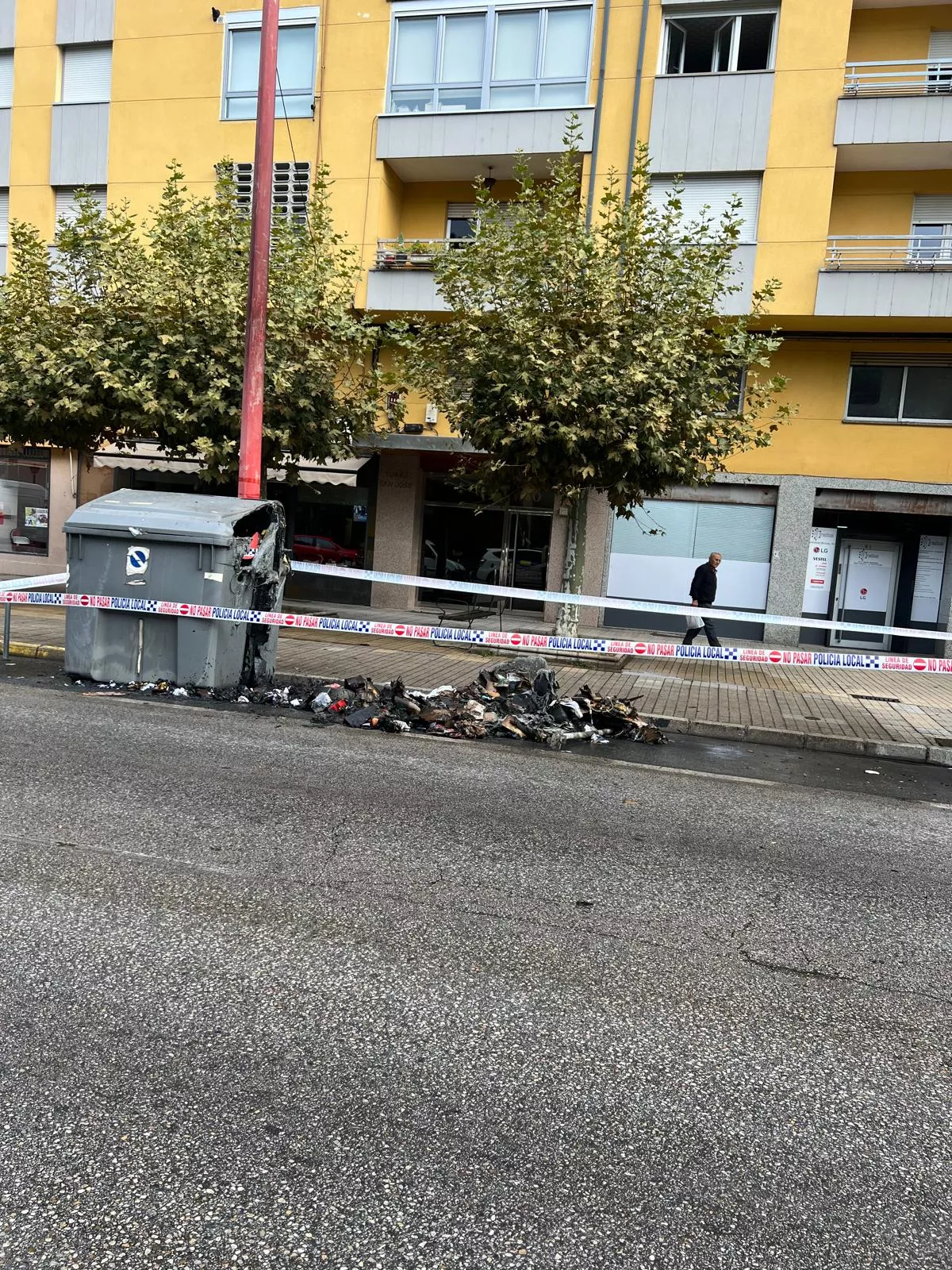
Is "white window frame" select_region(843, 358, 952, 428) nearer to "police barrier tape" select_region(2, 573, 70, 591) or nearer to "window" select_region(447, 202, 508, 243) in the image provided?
"window" select_region(447, 202, 508, 243)

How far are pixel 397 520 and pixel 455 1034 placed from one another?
16559 millimetres

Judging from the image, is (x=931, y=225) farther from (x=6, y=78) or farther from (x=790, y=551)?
(x=6, y=78)

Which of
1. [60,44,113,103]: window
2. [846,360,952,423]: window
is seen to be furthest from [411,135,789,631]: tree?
[60,44,113,103]: window

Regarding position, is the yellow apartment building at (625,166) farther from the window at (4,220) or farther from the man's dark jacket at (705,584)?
the man's dark jacket at (705,584)

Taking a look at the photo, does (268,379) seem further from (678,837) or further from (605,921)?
(605,921)

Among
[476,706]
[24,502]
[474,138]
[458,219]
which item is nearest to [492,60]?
[474,138]

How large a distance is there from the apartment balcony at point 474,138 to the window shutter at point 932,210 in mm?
6087

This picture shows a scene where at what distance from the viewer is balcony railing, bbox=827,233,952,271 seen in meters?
15.7

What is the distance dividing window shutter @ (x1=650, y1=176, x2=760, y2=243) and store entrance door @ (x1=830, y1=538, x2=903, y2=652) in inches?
242

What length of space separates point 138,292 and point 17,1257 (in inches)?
517

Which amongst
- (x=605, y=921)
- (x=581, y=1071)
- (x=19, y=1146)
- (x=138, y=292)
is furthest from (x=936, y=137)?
(x=19, y=1146)

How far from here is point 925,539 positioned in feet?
55.8

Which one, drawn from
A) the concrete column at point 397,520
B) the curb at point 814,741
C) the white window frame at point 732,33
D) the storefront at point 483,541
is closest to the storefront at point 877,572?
the storefront at point 483,541

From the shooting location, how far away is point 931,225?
1634cm
